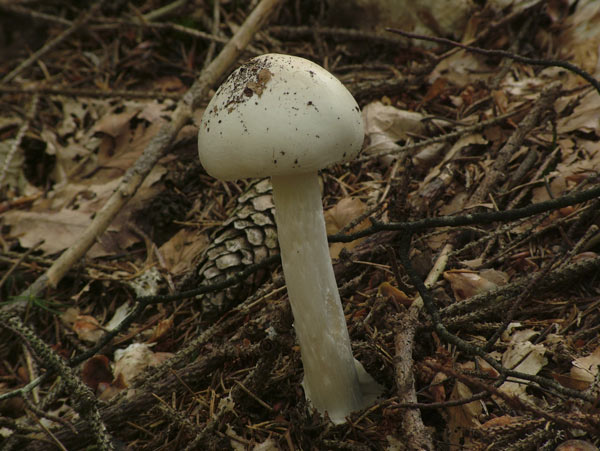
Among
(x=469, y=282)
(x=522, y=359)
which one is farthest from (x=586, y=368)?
(x=469, y=282)

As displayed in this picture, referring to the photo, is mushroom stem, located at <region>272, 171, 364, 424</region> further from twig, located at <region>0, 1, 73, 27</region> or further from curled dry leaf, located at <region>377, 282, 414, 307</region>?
twig, located at <region>0, 1, 73, 27</region>


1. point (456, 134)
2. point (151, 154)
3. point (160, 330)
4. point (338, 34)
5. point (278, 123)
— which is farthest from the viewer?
point (338, 34)

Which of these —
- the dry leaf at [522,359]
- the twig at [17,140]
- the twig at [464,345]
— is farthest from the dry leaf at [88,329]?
the dry leaf at [522,359]

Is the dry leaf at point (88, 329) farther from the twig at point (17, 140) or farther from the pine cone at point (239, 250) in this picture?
the twig at point (17, 140)

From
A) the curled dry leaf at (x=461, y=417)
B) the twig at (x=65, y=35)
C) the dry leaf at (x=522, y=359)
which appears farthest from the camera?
the twig at (x=65, y=35)

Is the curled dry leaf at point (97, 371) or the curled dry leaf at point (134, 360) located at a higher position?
the curled dry leaf at point (134, 360)

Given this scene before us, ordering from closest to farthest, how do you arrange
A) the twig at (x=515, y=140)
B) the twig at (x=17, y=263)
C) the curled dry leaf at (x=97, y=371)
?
the curled dry leaf at (x=97, y=371), the twig at (x=515, y=140), the twig at (x=17, y=263)

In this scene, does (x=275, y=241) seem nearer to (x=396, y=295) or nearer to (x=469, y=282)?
(x=396, y=295)
